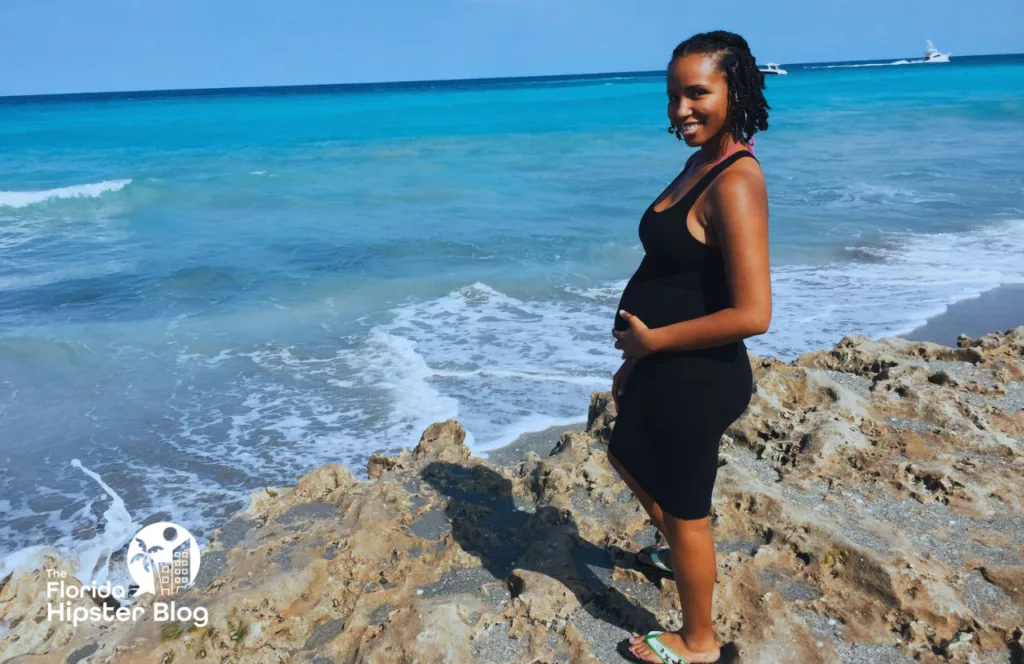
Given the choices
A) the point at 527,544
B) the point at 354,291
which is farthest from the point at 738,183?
the point at 354,291

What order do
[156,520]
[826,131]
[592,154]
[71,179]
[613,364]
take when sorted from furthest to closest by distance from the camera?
[826,131], [592,154], [71,179], [613,364], [156,520]

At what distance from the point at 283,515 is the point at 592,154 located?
23.7 m

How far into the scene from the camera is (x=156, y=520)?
5.14 m

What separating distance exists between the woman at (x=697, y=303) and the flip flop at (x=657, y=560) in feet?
1.79

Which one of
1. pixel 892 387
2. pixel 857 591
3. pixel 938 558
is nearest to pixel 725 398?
pixel 857 591

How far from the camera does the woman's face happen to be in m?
2.13

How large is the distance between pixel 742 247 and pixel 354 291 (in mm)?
9069

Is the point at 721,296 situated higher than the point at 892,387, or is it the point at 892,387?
the point at 721,296

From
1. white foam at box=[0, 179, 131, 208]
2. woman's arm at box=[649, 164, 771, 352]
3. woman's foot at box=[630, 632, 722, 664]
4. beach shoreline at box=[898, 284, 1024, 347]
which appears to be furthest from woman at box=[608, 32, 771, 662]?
white foam at box=[0, 179, 131, 208]

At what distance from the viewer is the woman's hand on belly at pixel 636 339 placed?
88.0 inches

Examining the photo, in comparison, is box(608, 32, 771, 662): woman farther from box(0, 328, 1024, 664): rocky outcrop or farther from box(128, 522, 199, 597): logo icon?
box(128, 522, 199, 597): logo icon

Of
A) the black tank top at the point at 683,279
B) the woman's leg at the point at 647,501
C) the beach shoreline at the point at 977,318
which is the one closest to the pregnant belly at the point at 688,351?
the black tank top at the point at 683,279

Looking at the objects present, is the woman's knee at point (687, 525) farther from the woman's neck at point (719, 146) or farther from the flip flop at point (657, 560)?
the woman's neck at point (719, 146)

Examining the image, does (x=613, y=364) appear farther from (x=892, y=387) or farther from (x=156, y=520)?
(x=156, y=520)
